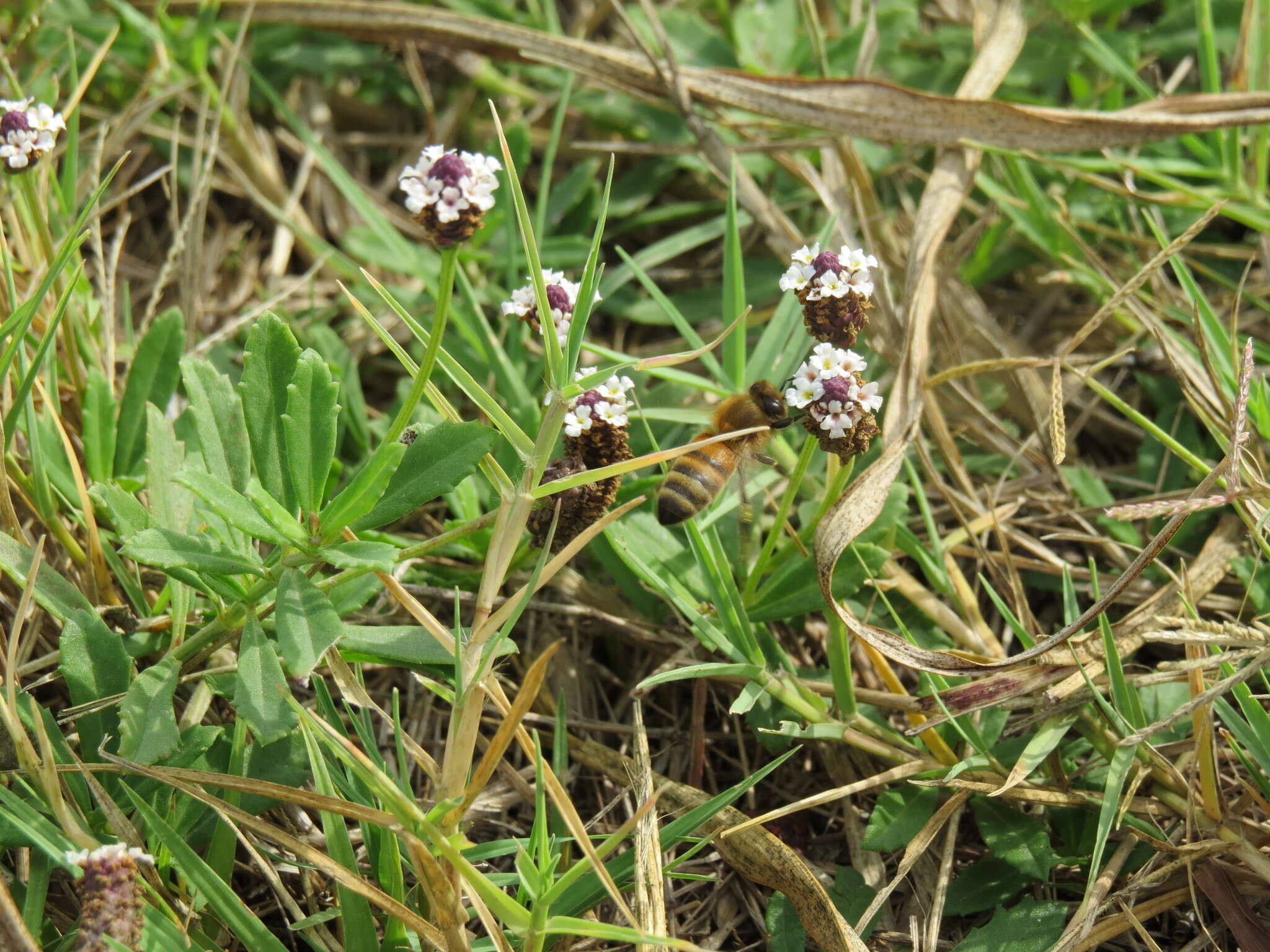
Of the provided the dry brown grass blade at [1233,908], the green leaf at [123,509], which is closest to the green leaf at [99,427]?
the green leaf at [123,509]

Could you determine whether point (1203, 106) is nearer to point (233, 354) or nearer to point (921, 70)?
point (921, 70)

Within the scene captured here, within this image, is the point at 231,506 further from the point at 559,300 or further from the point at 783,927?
the point at 783,927

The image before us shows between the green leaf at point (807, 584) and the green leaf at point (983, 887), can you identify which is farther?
the green leaf at point (807, 584)

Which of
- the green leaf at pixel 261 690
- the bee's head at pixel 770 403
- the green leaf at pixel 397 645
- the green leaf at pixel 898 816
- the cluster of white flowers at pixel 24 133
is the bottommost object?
the green leaf at pixel 898 816

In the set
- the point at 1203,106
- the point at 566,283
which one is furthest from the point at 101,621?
the point at 1203,106

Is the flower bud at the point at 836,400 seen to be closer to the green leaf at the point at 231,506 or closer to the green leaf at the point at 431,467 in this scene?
the green leaf at the point at 431,467

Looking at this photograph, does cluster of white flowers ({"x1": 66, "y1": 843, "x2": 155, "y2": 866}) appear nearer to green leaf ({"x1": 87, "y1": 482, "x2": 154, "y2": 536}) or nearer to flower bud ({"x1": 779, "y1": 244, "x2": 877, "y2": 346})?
green leaf ({"x1": 87, "y1": 482, "x2": 154, "y2": 536})
